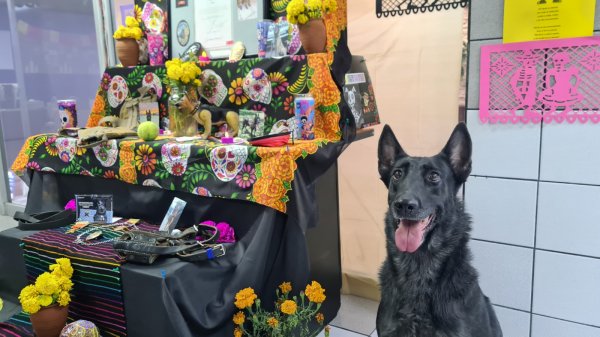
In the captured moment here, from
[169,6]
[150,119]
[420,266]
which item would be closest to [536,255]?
[420,266]

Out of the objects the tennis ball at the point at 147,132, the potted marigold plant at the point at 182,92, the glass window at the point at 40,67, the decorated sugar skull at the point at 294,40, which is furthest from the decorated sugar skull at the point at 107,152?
the glass window at the point at 40,67

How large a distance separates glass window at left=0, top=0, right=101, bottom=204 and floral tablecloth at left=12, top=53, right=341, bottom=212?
199 cm

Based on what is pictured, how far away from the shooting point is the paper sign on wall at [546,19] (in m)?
1.61

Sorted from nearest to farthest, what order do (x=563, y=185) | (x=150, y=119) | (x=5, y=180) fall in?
1. (x=563, y=185)
2. (x=150, y=119)
3. (x=5, y=180)

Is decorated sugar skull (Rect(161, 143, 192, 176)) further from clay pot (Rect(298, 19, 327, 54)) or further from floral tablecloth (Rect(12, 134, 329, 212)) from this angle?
clay pot (Rect(298, 19, 327, 54))

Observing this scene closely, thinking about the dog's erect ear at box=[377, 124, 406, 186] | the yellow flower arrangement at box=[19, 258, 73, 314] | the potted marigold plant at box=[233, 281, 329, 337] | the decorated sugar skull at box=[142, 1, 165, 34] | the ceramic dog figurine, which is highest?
the decorated sugar skull at box=[142, 1, 165, 34]

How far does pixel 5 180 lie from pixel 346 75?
3.96m

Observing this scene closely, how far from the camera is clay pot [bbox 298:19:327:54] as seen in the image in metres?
1.86

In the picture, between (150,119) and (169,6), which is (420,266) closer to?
(150,119)

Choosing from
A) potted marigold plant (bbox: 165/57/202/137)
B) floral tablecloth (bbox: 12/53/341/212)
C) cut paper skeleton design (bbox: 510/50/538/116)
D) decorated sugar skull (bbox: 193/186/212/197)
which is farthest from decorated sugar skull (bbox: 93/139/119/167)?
cut paper skeleton design (bbox: 510/50/538/116)

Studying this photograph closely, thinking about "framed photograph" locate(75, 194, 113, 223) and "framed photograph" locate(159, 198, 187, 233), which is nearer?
"framed photograph" locate(159, 198, 187, 233)

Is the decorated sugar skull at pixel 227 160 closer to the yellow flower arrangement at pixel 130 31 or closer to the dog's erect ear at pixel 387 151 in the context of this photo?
the dog's erect ear at pixel 387 151

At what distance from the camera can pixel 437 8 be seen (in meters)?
2.06

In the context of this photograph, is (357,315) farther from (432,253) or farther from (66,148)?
(66,148)
